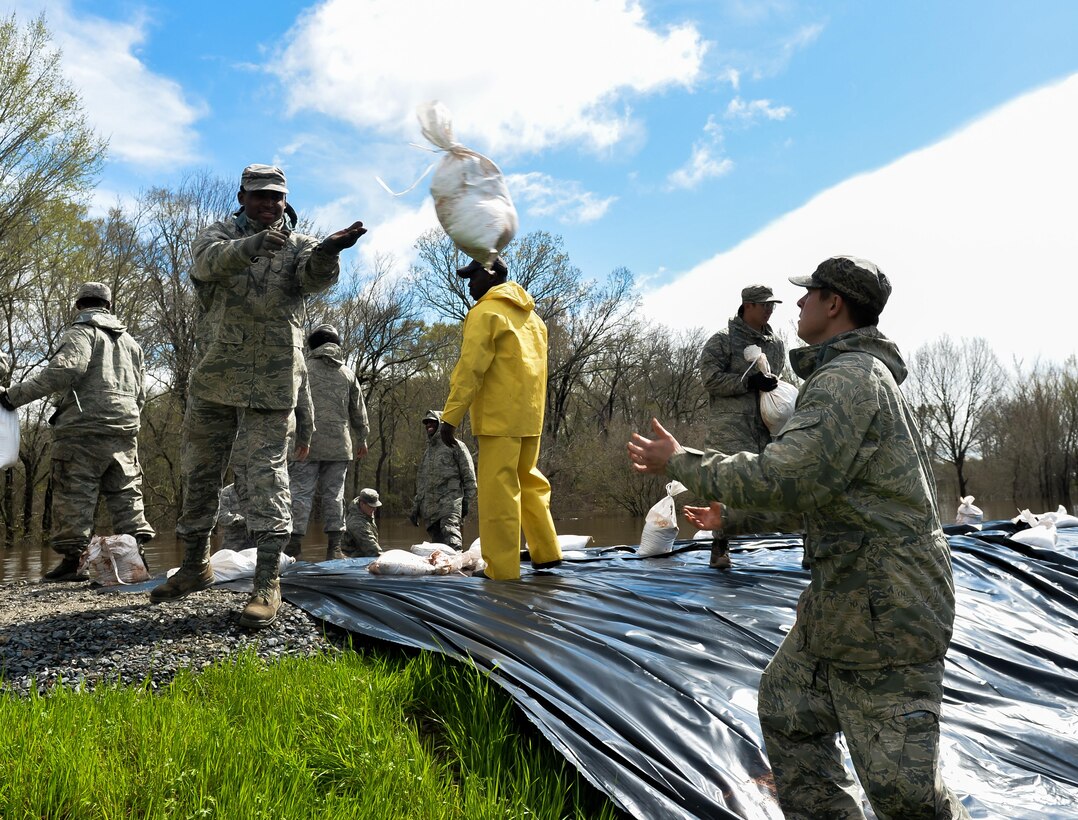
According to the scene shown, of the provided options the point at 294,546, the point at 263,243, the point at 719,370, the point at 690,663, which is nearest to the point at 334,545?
the point at 294,546

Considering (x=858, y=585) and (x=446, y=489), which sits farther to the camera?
(x=446, y=489)

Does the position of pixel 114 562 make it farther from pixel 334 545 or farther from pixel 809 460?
pixel 809 460

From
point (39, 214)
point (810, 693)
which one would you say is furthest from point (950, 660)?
point (39, 214)

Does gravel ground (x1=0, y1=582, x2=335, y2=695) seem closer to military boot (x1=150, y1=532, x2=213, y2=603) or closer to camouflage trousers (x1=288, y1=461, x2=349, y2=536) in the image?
military boot (x1=150, y1=532, x2=213, y2=603)

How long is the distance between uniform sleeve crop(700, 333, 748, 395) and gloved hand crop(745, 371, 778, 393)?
0.29 ft

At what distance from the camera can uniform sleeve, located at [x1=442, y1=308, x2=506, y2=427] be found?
18.0 ft

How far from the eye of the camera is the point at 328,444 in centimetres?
924

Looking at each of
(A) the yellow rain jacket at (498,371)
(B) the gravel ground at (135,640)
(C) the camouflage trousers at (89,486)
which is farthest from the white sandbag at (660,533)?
(C) the camouflage trousers at (89,486)

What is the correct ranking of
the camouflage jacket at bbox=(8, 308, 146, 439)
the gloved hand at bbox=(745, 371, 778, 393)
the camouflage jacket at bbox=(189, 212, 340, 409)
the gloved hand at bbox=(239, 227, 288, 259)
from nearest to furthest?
the gloved hand at bbox=(239, 227, 288, 259)
the camouflage jacket at bbox=(189, 212, 340, 409)
the gloved hand at bbox=(745, 371, 778, 393)
the camouflage jacket at bbox=(8, 308, 146, 439)

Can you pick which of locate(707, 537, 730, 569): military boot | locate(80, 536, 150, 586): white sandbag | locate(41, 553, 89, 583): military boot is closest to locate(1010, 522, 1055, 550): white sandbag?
locate(707, 537, 730, 569): military boot

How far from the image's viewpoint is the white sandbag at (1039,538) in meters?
6.74

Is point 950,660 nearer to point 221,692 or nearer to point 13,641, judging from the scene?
point 221,692

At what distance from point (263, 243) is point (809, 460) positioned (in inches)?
122

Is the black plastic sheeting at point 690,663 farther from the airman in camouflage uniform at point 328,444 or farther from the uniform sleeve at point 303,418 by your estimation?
the airman in camouflage uniform at point 328,444
